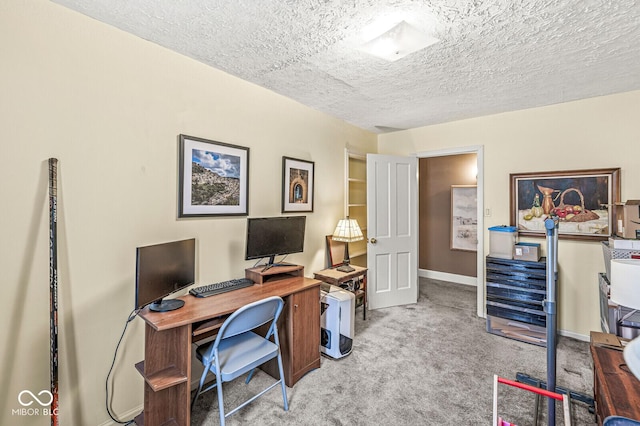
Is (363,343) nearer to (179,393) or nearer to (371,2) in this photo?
(179,393)

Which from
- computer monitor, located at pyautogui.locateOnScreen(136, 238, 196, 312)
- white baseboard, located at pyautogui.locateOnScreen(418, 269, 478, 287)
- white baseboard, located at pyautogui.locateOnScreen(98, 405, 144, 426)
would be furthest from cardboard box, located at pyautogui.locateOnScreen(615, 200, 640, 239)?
white baseboard, located at pyautogui.locateOnScreen(98, 405, 144, 426)

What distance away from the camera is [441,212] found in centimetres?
539

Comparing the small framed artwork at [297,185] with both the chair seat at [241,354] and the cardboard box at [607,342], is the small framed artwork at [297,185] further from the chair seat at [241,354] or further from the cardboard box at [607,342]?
the cardboard box at [607,342]

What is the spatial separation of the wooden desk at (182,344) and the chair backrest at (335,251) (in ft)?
4.12

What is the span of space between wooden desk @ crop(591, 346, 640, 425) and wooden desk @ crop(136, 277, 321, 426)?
1.74 m

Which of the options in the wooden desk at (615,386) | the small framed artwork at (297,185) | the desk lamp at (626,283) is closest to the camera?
the wooden desk at (615,386)

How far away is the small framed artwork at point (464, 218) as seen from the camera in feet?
16.4

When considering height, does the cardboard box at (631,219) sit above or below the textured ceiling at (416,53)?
below

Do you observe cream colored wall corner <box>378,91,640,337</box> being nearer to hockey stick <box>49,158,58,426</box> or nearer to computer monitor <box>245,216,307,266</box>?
computer monitor <box>245,216,307,266</box>

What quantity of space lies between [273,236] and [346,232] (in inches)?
44.4

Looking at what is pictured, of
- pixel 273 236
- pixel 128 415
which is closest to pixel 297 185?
pixel 273 236

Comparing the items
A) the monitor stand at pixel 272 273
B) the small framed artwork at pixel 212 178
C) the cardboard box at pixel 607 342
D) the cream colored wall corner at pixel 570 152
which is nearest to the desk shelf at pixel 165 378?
the monitor stand at pixel 272 273

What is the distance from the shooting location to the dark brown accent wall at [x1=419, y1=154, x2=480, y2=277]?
16.7 feet

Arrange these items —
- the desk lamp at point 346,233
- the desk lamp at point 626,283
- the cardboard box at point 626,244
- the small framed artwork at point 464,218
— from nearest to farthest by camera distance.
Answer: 1. the desk lamp at point 626,283
2. the cardboard box at point 626,244
3. the desk lamp at point 346,233
4. the small framed artwork at point 464,218
